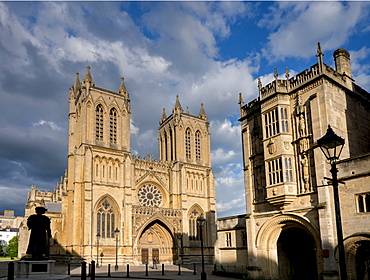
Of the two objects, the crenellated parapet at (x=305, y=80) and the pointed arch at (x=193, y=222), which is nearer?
the crenellated parapet at (x=305, y=80)

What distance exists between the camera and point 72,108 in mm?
54969

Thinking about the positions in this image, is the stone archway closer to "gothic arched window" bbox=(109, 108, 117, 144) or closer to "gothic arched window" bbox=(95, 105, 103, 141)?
"gothic arched window" bbox=(95, 105, 103, 141)

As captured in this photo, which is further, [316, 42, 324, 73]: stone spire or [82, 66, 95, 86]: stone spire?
[82, 66, 95, 86]: stone spire

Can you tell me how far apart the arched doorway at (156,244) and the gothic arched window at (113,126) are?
13091 mm

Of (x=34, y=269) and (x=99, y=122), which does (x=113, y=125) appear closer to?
(x=99, y=122)

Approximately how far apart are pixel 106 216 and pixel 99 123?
13.0 metres

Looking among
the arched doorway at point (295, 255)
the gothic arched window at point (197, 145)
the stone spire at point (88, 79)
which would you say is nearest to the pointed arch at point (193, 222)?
the gothic arched window at point (197, 145)

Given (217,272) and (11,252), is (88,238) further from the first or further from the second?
(11,252)

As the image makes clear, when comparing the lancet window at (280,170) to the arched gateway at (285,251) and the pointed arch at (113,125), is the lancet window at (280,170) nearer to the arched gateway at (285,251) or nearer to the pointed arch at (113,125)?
the arched gateway at (285,251)

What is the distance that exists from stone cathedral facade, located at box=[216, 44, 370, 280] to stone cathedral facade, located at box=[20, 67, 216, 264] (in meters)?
23.5

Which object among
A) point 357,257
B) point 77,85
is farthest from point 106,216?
point 357,257

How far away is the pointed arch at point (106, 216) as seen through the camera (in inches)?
1849

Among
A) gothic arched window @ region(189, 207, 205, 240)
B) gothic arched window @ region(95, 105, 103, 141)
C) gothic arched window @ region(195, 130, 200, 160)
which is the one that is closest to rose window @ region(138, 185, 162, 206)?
gothic arched window @ region(189, 207, 205, 240)

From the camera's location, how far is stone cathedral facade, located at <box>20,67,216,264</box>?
46500 millimetres
